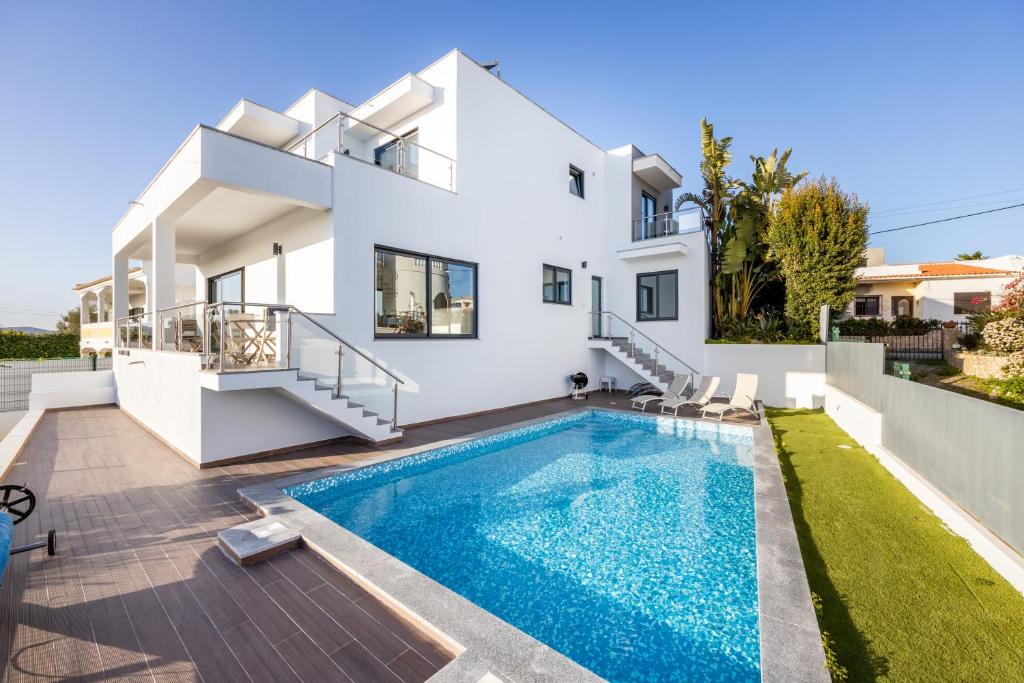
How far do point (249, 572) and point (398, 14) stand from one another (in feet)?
45.5

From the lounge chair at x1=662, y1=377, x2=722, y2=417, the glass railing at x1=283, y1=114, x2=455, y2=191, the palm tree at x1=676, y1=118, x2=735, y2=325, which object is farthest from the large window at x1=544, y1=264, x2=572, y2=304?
the palm tree at x1=676, y1=118, x2=735, y2=325

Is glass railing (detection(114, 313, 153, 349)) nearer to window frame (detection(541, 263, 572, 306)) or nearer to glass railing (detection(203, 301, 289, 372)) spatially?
glass railing (detection(203, 301, 289, 372))

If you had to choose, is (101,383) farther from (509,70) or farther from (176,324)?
(509,70)

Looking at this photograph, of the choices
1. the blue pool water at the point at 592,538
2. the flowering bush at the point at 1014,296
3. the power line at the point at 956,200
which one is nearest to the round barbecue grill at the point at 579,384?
the blue pool water at the point at 592,538

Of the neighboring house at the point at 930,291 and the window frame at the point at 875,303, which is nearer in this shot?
the neighboring house at the point at 930,291

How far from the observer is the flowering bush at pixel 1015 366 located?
347 inches

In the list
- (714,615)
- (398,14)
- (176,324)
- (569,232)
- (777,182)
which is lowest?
(714,615)

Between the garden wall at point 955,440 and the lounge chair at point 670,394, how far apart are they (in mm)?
4345

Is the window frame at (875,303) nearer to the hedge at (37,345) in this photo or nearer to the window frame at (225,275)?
the window frame at (225,275)

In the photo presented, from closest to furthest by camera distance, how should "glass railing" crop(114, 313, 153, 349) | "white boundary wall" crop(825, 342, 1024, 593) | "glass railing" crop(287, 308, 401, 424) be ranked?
"white boundary wall" crop(825, 342, 1024, 593) → "glass railing" crop(287, 308, 401, 424) → "glass railing" crop(114, 313, 153, 349)

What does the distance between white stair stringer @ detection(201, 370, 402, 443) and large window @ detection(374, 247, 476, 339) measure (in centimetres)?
189

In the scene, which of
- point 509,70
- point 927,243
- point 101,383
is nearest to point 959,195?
point 927,243

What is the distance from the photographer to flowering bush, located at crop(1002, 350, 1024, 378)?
8.81 meters

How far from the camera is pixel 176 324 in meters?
8.19
